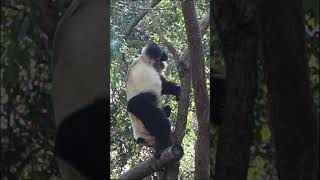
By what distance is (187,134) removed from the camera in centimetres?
200

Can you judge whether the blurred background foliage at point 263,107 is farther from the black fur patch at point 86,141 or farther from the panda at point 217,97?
the black fur patch at point 86,141

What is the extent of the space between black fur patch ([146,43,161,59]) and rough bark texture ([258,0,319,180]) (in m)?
0.36

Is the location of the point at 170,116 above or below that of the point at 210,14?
below

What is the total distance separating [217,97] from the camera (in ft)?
6.48

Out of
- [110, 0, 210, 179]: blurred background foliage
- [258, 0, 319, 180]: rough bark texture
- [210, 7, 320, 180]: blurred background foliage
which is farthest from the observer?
[110, 0, 210, 179]: blurred background foliage

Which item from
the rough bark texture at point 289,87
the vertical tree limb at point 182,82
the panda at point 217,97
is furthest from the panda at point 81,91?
the rough bark texture at point 289,87

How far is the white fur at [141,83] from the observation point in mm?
1979

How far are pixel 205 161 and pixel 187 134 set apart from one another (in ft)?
0.36

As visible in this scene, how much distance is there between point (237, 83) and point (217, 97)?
0.36 feet

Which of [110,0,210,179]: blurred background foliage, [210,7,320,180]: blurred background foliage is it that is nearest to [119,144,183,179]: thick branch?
[110,0,210,179]: blurred background foliage

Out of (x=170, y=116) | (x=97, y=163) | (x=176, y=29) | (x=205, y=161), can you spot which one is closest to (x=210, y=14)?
(x=176, y=29)

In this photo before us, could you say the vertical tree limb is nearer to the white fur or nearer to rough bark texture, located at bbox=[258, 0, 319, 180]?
the white fur

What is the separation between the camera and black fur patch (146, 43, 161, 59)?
1970 mm

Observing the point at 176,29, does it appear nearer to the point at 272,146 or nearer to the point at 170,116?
the point at 170,116
